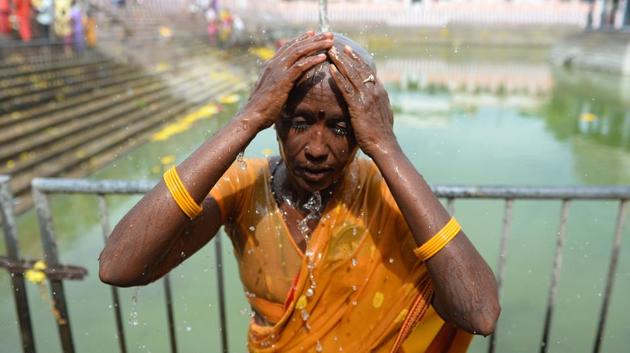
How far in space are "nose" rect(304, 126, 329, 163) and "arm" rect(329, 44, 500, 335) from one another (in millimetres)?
90

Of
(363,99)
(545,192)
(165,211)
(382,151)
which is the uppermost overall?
(363,99)

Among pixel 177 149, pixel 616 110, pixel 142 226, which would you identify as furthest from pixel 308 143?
pixel 616 110

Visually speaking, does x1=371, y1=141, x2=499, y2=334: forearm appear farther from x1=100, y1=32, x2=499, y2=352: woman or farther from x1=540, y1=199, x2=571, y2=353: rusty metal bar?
x1=540, y1=199, x2=571, y2=353: rusty metal bar

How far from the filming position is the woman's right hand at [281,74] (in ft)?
4.09

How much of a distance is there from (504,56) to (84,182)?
996 inches

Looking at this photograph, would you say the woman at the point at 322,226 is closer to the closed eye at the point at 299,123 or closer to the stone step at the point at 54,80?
the closed eye at the point at 299,123

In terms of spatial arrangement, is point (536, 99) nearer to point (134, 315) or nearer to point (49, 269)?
point (134, 315)

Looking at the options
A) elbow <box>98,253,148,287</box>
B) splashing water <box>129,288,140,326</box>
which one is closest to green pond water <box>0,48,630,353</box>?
splashing water <box>129,288,140,326</box>

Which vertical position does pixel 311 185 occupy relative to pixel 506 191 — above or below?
above

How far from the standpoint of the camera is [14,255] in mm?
Answer: 2387

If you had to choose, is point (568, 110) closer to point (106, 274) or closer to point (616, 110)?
point (616, 110)

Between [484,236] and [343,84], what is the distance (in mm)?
4267

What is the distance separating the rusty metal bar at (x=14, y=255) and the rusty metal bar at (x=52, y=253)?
0.16m

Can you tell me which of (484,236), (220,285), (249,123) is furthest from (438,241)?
(484,236)
